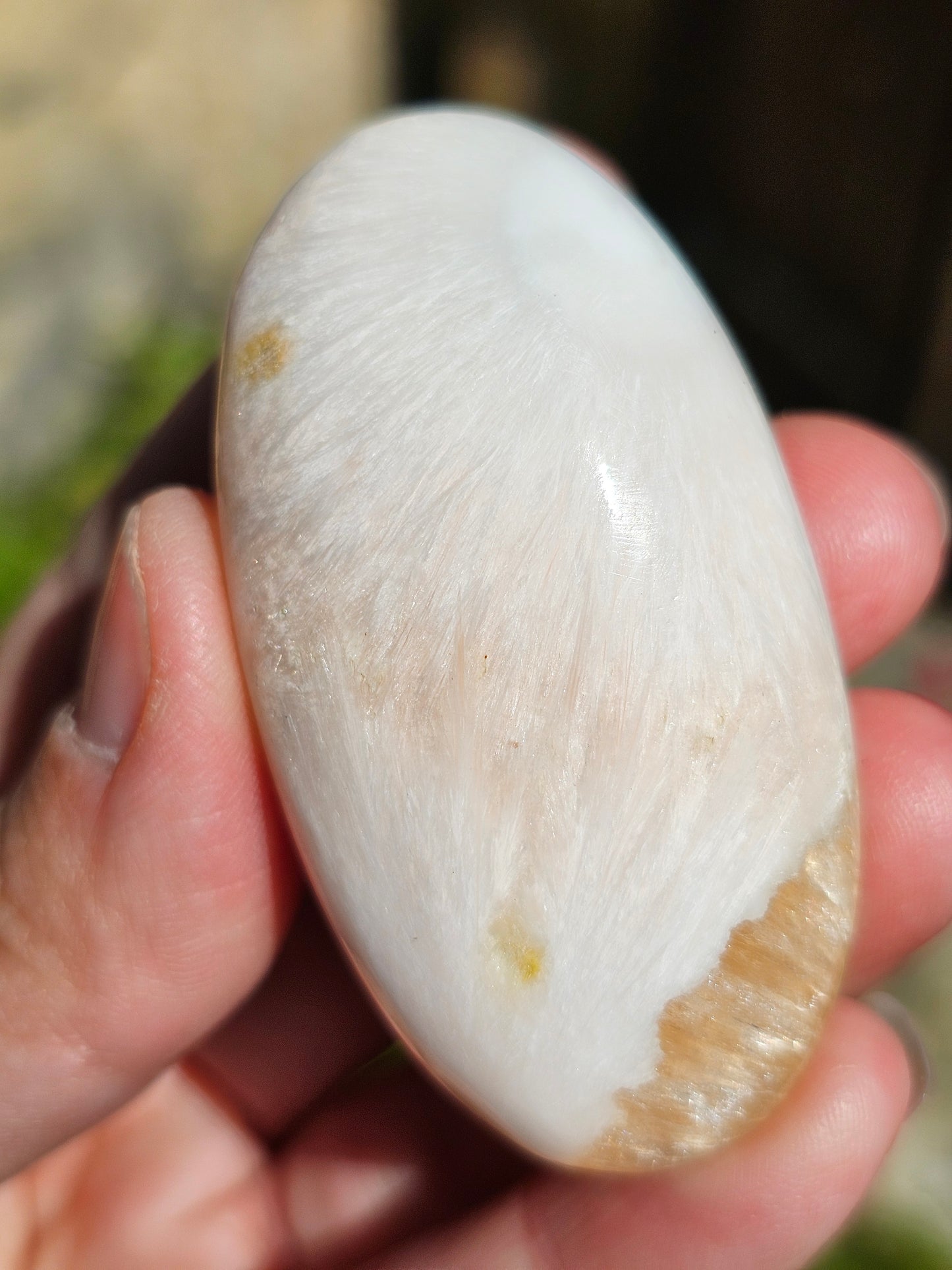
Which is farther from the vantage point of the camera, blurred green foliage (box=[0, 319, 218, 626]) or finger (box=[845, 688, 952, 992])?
blurred green foliage (box=[0, 319, 218, 626])

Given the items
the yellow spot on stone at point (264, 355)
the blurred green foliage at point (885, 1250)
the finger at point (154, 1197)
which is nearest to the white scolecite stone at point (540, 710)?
the yellow spot on stone at point (264, 355)

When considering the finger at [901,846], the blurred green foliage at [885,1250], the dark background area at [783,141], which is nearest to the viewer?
the finger at [901,846]

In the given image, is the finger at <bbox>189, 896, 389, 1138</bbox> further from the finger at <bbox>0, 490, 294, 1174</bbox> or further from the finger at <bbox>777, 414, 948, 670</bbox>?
the finger at <bbox>777, 414, 948, 670</bbox>

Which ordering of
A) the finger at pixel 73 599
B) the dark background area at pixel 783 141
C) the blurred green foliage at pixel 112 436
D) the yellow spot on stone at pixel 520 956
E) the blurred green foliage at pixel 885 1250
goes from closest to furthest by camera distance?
1. the yellow spot on stone at pixel 520 956
2. the finger at pixel 73 599
3. the blurred green foliage at pixel 885 1250
4. the dark background area at pixel 783 141
5. the blurred green foliage at pixel 112 436

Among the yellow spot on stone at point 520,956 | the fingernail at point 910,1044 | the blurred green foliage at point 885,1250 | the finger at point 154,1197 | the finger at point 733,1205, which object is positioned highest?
the yellow spot on stone at point 520,956

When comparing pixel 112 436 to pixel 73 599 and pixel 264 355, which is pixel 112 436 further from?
pixel 264 355

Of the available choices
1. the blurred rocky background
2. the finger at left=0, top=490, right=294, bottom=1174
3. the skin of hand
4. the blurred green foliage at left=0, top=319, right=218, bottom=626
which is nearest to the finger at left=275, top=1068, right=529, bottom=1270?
the skin of hand

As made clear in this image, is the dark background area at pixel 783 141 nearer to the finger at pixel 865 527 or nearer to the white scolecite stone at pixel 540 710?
the finger at pixel 865 527

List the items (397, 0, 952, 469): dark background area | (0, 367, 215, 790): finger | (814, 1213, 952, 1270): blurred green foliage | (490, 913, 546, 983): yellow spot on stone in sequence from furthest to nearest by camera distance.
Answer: (397, 0, 952, 469): dark background area, (814, 1213, 952, 1270): blurred green foliage, (0, 367, 215, 790): finger, (490, 913, 546, 983): yellow spot on stone
